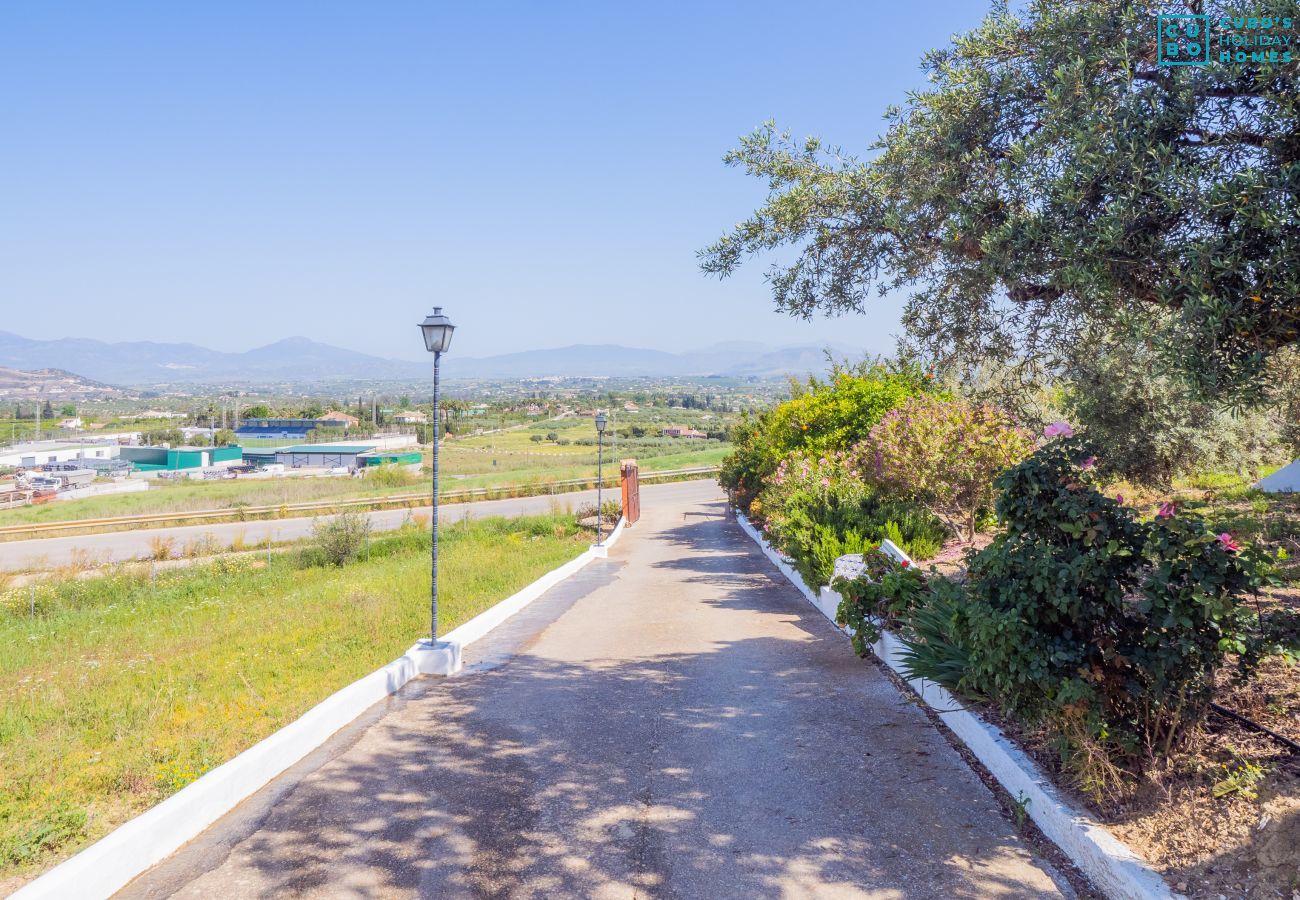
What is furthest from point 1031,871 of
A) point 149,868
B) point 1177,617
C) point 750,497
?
point 750,497

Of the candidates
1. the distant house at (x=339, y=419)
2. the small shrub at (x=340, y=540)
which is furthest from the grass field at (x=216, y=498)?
the distant house at (x=339, y=419)

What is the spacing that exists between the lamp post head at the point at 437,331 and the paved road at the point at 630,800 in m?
3.18

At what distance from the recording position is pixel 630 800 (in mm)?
4895

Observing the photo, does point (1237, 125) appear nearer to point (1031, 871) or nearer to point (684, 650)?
point (1031, 871)

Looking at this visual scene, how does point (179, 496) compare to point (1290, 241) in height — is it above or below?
below

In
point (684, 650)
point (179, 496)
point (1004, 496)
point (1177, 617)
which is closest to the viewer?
point (1177, 617)

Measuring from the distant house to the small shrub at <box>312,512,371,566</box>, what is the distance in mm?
120593

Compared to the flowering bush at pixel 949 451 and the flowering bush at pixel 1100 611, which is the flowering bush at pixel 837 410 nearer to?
the flowering bush at pixel 949 451

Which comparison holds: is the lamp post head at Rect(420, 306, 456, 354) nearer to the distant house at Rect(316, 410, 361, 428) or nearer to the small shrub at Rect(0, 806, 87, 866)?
the small shrub at Rect(0, 806, 87, 866)

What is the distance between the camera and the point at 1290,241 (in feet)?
12.6

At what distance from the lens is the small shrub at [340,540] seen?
21.8m

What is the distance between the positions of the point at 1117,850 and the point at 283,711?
5.79 meters

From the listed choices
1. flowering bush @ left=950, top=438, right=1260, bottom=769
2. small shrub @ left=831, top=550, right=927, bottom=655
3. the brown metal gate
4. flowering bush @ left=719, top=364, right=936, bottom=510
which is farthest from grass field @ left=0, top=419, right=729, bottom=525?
flowering bush @ left=950, top=438, right=1260, bottom=769

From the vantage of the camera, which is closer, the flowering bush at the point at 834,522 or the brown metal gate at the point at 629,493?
the flowering bush at the point at 834,522
